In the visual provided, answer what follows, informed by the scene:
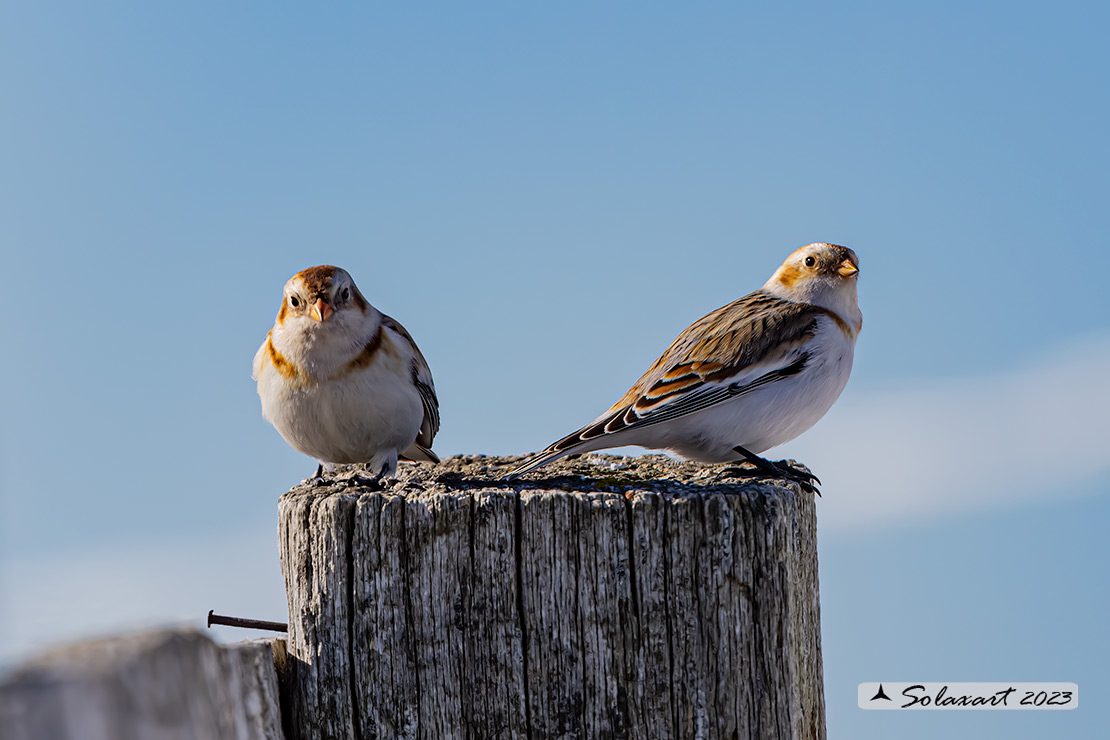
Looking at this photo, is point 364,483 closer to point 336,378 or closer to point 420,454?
point 336,378

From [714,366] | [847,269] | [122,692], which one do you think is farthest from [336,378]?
[122,692]

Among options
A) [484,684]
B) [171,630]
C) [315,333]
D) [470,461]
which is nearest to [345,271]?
[315,333]

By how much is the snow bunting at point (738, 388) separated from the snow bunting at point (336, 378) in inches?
38.1

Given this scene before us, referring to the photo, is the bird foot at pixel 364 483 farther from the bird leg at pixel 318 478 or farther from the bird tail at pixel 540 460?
the bird tail at pixel 540 460

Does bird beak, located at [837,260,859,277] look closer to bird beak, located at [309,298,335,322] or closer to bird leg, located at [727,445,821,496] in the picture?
bird leg, located at [727,445,821,496]

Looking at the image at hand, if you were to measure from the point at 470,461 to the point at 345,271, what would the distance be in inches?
52.2

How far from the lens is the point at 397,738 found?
3508mm

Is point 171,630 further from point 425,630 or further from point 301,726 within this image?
point 301,726

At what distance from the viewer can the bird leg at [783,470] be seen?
5.12 metres

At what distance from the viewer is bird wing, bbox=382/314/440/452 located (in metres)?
5.76

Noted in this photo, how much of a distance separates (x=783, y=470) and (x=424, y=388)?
203 centimetres

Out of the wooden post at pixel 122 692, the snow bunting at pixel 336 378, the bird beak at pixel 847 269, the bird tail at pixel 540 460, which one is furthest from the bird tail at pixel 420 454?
the wooden post at pixel 122 692

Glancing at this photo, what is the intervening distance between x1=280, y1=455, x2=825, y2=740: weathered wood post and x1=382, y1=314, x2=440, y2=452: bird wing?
2141 millimetres

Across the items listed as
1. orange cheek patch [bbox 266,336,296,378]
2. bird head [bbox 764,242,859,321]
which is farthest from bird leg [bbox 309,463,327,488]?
bird head [bbox 764,242,859,321]
